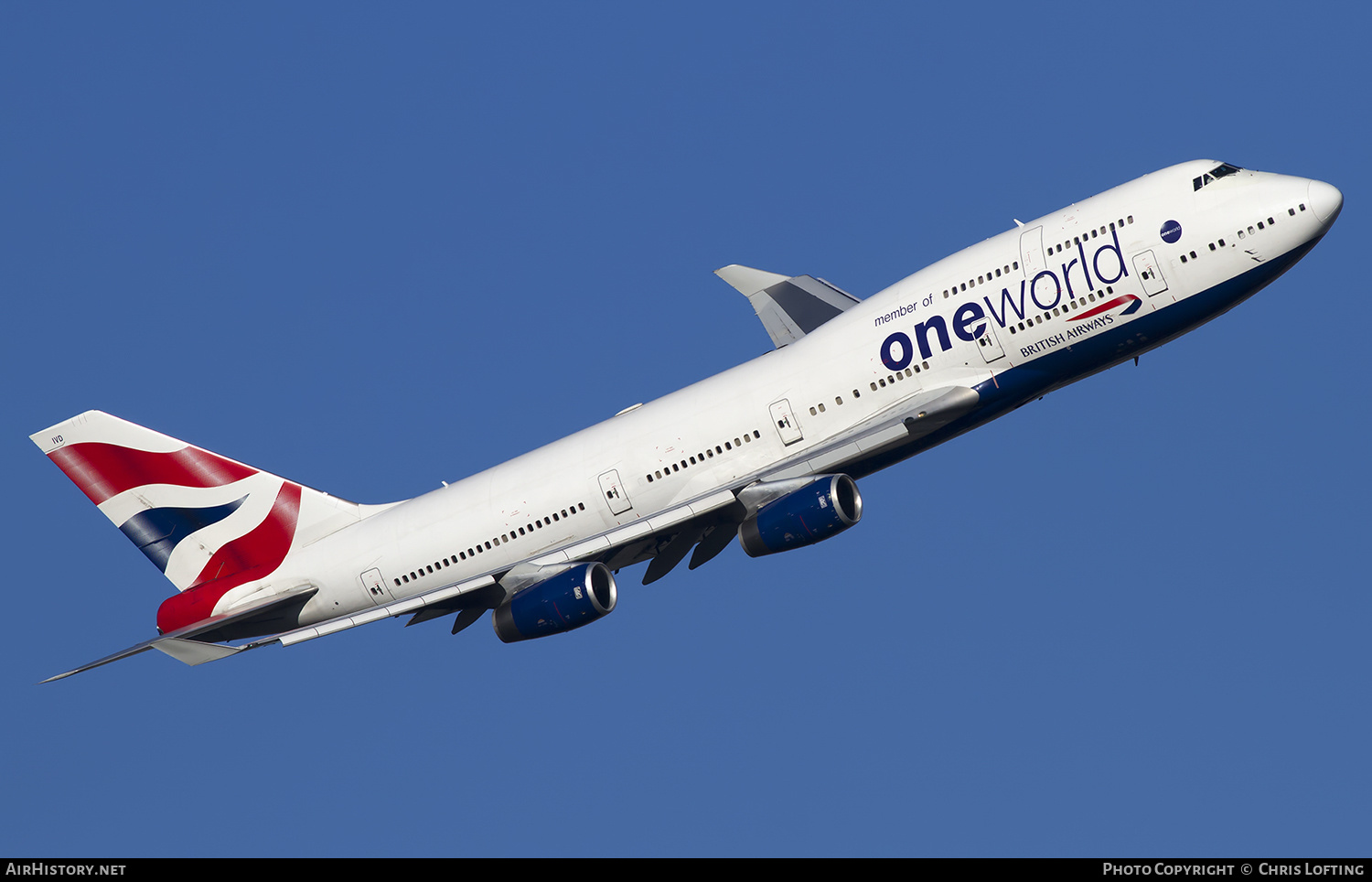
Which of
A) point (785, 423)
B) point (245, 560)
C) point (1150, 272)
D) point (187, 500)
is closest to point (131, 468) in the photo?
point (187, 500)

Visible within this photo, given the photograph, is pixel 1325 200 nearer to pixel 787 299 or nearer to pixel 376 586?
pixel 787 299

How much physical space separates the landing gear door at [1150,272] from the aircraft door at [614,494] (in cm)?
1788

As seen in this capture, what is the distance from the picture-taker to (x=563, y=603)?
50.7 m

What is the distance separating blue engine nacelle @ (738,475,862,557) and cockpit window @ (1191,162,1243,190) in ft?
43.9

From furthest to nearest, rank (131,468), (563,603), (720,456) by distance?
(131,468)
(720,456)
(563,603)

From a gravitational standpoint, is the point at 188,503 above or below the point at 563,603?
above

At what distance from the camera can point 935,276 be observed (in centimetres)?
5066

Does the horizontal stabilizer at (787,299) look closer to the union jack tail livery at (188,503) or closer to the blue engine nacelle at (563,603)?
the blue engine nacelle at (563,603)

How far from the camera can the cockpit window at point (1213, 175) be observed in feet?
156

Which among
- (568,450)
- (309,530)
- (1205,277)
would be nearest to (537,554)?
(568,450)

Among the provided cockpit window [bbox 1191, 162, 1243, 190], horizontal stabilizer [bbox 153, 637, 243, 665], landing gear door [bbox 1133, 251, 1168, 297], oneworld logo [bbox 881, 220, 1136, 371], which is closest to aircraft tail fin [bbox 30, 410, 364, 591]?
horizontal stabilizer [bbox 153, 637, 243, 665]

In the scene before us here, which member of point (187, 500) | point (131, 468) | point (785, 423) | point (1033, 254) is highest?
point (131, 468)

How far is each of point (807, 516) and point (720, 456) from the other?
5080 mm

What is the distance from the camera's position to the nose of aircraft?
46.4 m
